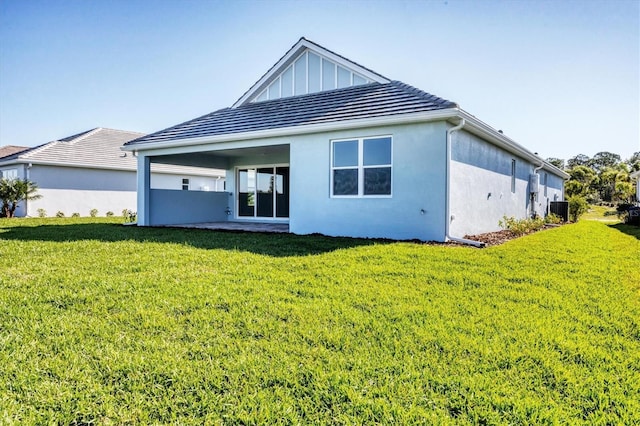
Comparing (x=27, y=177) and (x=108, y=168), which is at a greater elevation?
(x=108, y=168)

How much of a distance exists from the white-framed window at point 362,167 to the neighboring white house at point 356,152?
27 mm

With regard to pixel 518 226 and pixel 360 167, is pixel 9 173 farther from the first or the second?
pixel 518 226

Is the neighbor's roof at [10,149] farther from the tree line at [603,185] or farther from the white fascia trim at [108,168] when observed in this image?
the tree line at [603,185]

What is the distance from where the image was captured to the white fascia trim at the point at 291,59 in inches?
488

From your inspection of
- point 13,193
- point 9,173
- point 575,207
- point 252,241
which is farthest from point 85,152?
point 575,207

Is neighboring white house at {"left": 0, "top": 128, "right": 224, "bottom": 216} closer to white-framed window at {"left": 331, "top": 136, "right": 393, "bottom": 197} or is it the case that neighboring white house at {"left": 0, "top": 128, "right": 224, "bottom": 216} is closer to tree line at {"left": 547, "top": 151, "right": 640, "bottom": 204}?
white-framed window at {"left": 331, "top": 136, "right": 393, "bottom": 197}

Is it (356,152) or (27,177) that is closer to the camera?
(356,152)

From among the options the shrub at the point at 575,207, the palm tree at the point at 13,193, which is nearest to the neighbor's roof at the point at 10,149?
the palm tree at the point at 13,193

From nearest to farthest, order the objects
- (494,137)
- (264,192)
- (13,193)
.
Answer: (494,137) → (264,192) → (13,193)

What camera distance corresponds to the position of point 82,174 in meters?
22.3

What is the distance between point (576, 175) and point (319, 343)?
6162cm

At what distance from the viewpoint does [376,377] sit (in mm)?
2869

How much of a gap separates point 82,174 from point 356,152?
1913cm

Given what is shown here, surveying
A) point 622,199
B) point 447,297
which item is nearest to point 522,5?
point 447,297
